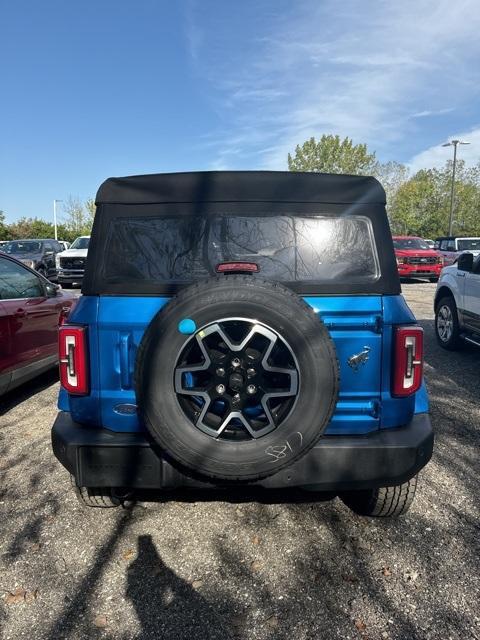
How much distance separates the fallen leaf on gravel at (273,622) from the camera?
6.73 feet

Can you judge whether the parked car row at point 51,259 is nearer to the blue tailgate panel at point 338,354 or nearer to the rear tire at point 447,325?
the rear tire at point 447,325

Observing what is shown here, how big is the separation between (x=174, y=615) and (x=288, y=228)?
1931 millimetres

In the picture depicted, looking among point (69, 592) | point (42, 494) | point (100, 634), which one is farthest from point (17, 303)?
point (100, 634)

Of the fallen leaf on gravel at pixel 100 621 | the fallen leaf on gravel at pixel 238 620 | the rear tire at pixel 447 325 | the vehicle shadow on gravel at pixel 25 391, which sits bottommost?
the fallen leaf on gravel at pixel 238 620

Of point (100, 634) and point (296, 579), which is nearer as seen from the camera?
point (100, 634)

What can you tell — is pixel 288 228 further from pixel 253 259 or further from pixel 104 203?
pixel 104 203

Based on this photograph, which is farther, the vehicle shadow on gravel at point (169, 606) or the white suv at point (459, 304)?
the white suv at point (459, 304)

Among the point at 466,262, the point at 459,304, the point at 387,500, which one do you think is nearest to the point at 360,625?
the point at 387,500

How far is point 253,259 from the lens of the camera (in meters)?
2.47

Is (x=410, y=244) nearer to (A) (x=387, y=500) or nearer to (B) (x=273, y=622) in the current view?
(A) (x=387, y=500)

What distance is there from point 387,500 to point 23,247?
54.9 ft

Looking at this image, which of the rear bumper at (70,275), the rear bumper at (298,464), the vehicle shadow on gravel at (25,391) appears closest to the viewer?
the rear bumper at (298,464)

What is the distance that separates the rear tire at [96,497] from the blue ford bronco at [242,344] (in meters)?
0.47

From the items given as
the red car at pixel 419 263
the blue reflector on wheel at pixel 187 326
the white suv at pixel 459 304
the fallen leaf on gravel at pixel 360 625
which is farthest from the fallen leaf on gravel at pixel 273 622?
the red car at pixel 419 263
